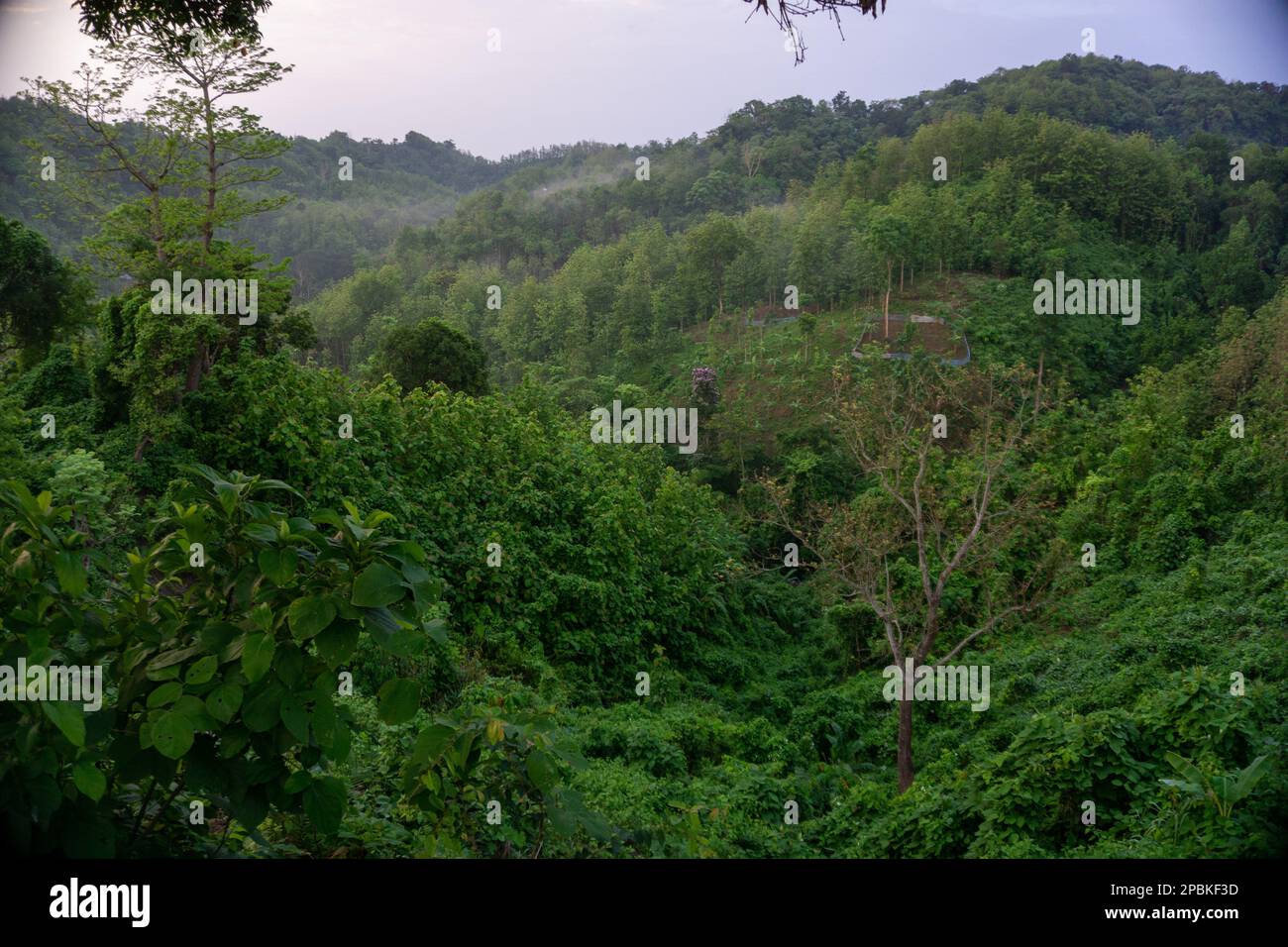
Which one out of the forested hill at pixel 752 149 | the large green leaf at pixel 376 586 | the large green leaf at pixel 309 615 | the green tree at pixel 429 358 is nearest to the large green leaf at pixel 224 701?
the large green leaf at pixel 309 615

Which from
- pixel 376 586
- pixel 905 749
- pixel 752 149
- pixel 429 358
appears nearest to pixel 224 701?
pixel 376 586

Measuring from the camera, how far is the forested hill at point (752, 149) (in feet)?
101

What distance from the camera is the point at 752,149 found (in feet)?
127

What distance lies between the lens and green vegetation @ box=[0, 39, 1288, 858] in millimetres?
1647

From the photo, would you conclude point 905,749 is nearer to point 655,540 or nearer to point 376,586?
point 655,540

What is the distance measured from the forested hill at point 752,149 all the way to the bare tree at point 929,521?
725 inches

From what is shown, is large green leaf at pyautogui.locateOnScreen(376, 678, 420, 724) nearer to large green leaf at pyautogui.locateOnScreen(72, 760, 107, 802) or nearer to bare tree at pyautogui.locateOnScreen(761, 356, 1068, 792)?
large green leaf at pyautogui.locateOnScreen(72, 760, 107, 802)

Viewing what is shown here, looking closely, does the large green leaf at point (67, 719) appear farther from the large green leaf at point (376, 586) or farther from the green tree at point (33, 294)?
the green tree at point (33, 294)

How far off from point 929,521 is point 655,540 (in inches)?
153

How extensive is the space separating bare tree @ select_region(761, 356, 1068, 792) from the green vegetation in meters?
0.11
